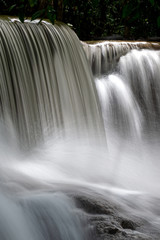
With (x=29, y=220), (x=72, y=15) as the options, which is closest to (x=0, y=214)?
(x=29, y=220)

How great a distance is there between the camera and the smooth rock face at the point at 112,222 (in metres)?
2.62

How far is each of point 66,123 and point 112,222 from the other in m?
2.76

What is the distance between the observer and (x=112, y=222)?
274 centimetres

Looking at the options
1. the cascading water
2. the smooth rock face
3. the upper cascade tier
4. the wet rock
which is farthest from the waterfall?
the wet rock

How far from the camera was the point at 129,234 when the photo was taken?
2.65 meters

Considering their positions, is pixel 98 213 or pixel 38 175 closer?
pixel 98 213

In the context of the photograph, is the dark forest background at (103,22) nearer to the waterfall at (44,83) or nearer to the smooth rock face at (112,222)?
the waterfall at (44,83)

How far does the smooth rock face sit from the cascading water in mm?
161

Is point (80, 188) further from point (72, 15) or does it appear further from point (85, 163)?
point (72, 15)

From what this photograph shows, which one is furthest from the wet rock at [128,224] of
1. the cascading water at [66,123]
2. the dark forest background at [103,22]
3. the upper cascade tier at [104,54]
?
the dark forest background at [103,22]

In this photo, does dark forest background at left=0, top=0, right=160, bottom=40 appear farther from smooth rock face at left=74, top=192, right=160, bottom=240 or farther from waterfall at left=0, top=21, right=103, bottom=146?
smooth rock face at left=74, top=192, right=160, bottom=240

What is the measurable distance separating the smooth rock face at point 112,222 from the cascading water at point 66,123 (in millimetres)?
161

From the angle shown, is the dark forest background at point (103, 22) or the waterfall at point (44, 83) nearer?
the waterfall at point (44, 83)

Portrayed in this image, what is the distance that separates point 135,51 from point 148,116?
1382 mm
